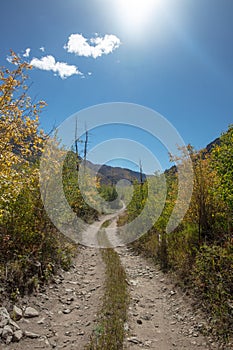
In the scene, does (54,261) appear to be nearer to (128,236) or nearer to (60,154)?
(60,154)

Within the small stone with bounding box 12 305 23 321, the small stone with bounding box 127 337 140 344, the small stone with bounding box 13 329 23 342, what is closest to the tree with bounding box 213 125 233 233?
the small stone with bounding box 127 337 140 344

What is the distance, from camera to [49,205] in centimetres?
821

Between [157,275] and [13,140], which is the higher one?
[13,140]

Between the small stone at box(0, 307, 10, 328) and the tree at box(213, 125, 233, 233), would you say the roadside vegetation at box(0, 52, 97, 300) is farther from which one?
the tree at box(213, 125, 233, 233)

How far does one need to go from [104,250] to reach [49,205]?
536 cm

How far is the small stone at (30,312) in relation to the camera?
5372mm

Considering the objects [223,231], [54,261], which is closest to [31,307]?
[54,261]

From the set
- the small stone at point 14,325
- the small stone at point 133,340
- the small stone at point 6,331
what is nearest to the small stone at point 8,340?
the small stone at point 6,331

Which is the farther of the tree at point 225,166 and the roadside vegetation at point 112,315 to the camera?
the tree at point 225,166

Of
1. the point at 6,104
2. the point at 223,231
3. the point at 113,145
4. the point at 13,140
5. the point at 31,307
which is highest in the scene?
the point at 113,145

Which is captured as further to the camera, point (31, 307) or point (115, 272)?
point (115, 272)

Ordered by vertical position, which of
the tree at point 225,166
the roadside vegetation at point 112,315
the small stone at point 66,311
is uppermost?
the tree at point 225,166

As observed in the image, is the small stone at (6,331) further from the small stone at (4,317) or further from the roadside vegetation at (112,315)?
the roadside vegetation at (112,315)

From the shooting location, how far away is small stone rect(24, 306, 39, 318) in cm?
537
